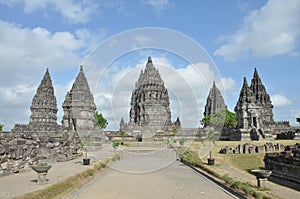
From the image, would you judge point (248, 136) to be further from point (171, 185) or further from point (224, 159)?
point (171, 185)

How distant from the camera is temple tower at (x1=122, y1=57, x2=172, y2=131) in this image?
68.6 metres

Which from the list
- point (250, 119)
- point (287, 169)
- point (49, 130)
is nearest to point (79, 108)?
point (49, 130)

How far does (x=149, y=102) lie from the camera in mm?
70125

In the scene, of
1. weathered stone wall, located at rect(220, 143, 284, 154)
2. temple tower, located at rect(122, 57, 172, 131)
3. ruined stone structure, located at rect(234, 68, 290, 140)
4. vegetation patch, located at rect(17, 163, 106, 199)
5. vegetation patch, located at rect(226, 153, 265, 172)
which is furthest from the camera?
temple tower, located at rect(122, 57, 172, 131)

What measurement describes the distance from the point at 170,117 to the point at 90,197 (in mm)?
Answer: 66152

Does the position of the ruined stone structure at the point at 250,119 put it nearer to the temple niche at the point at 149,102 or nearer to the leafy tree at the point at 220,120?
the leafy tree at the point at 220,120

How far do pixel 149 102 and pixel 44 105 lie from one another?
1008 inches

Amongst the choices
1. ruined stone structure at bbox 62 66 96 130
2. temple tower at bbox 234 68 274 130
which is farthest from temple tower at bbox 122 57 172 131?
temple tower at bbox 234 68 274 130

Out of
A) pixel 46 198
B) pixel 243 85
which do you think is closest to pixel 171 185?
pixel 46 198

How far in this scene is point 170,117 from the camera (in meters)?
75.9

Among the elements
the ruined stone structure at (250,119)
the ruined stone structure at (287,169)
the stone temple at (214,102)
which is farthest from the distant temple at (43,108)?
the ruined stone structure at (287,169)

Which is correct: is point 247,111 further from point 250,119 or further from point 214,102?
point 214,102

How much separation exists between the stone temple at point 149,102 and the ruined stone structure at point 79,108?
14.5m

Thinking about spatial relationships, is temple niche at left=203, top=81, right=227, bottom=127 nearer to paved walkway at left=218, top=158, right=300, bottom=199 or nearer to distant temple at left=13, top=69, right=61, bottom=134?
distant temple at left=13, top=69, right=61, bottom=134
